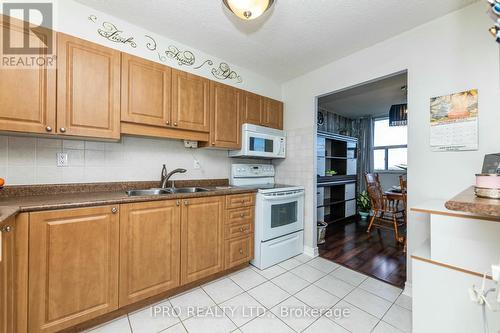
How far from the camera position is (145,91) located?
74.5 inches

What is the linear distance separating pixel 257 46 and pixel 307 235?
242 centimetres

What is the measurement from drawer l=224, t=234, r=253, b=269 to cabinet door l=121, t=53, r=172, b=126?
1.41 meters

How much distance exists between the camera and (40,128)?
1.47 meters

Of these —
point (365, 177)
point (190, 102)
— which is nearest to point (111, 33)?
point (190, 102)

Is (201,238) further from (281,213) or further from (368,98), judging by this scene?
(368,98)

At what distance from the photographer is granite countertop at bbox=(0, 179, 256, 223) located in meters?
1.27

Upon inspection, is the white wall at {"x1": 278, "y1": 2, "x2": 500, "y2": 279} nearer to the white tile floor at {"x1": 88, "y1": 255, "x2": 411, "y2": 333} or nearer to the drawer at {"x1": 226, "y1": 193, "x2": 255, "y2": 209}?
the white tile floor at {"x1": 88, "y1": 255, "x2": 411, "y2": 333}

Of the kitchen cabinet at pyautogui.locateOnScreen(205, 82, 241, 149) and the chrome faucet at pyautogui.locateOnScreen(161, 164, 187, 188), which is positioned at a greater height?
the kitchen cabinet at pyautogui.locateOnScreen(205, 82, 241, 149)

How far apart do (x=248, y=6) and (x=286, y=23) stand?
0.51m

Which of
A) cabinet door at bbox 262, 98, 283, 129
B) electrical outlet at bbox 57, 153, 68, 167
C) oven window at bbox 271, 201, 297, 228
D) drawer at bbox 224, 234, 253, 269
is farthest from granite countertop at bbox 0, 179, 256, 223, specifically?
cabinet door at bbox 262, 98, 283, 129

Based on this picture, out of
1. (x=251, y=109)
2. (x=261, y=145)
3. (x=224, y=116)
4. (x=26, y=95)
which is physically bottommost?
(x=261, y=145)

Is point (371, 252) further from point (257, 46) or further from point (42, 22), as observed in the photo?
point (42, 22)

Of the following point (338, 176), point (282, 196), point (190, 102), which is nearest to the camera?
point (190, 102)

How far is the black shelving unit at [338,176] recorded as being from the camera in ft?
13.3
